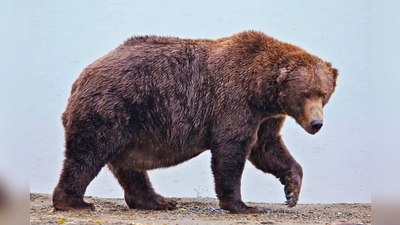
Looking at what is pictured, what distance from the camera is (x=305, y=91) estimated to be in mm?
6113

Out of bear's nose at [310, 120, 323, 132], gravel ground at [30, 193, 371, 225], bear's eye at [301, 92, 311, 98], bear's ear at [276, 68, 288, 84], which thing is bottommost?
gravel ground at [30, 193, 371, 225]

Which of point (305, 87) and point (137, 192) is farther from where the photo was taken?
point (137, 192)

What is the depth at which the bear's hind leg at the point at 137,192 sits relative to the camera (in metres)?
6.52

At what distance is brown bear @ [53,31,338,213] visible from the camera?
19.3ft

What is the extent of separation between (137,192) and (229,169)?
3.07ft

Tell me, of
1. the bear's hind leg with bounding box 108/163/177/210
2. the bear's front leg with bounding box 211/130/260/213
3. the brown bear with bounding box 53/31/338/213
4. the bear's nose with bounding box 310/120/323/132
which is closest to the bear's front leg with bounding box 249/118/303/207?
the brown bear with bounding box 53/31/338/213

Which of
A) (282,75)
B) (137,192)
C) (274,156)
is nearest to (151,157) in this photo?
(137,192)

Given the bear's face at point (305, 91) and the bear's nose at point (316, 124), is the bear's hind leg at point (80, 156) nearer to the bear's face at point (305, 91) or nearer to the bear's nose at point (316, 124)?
the bear's face at point (305, 91)

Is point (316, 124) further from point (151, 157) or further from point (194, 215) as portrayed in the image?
point (151, 157)

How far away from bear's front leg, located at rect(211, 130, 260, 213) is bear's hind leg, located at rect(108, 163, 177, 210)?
0.65m

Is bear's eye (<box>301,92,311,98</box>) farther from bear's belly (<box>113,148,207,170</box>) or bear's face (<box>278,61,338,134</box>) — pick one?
bear's belly (<box>113,148,207,170</box>)

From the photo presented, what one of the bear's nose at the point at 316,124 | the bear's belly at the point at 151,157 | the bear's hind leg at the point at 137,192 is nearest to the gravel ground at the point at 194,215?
the bear's hind leg at the point at 137,192

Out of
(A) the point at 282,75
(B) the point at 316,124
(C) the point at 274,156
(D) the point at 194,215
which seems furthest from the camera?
(C) the point at 274,156

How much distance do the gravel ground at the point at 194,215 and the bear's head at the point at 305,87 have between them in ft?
2.67
